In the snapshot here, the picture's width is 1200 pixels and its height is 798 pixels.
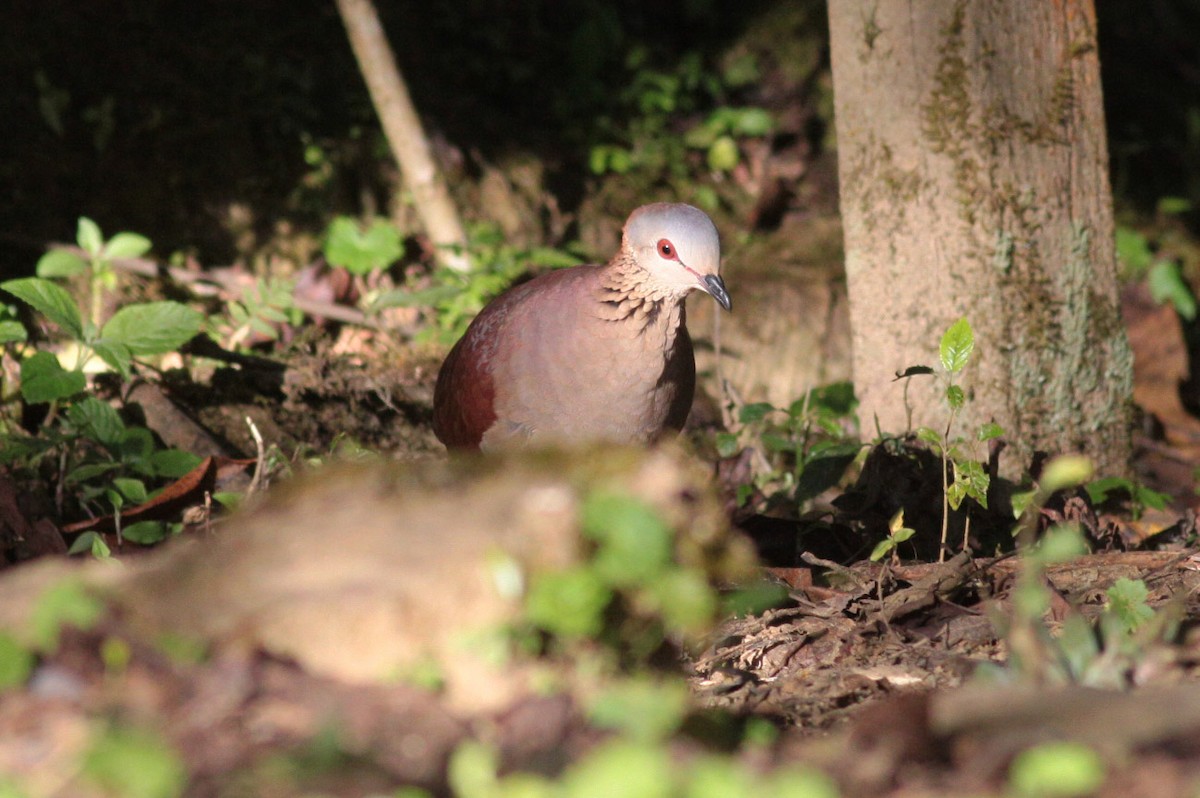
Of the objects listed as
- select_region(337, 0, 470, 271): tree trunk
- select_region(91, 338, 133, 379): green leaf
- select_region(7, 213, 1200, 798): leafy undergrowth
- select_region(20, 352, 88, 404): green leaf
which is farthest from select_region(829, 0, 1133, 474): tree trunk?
select_region(20, 352, 88, 404): green leaf

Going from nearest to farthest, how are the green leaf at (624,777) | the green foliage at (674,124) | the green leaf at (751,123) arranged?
the green leaf at (624,777) → the green foliage at (674,124) → the green leaf at (751,123)

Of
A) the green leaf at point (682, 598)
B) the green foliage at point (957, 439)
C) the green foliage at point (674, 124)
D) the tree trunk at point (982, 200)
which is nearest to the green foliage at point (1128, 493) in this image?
the tree trunk at point (982, 200)

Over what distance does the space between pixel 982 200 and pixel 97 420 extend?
9.58ft

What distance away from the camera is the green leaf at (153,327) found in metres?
4.08

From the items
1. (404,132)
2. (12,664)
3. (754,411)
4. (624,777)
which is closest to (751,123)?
(404,132)

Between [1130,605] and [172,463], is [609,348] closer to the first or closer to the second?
[172,463]

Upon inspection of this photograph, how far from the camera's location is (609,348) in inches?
145

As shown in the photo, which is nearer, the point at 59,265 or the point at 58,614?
the point at 58,614

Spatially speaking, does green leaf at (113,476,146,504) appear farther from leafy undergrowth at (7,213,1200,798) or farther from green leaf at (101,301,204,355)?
leafy undergrowth at (7,213,1200,798)

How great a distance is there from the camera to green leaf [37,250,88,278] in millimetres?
4535

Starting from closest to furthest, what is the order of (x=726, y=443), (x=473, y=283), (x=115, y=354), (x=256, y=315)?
(x=115, y=354), (x=726, y=443), (x=256, y=315), (x=473, y=283)

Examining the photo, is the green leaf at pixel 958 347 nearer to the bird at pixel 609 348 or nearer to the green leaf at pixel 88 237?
the bird at pixel 609 348

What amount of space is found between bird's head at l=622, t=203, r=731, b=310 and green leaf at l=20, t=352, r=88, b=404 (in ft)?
5.82

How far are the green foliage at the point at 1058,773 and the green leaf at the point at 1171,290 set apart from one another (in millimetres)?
5271
